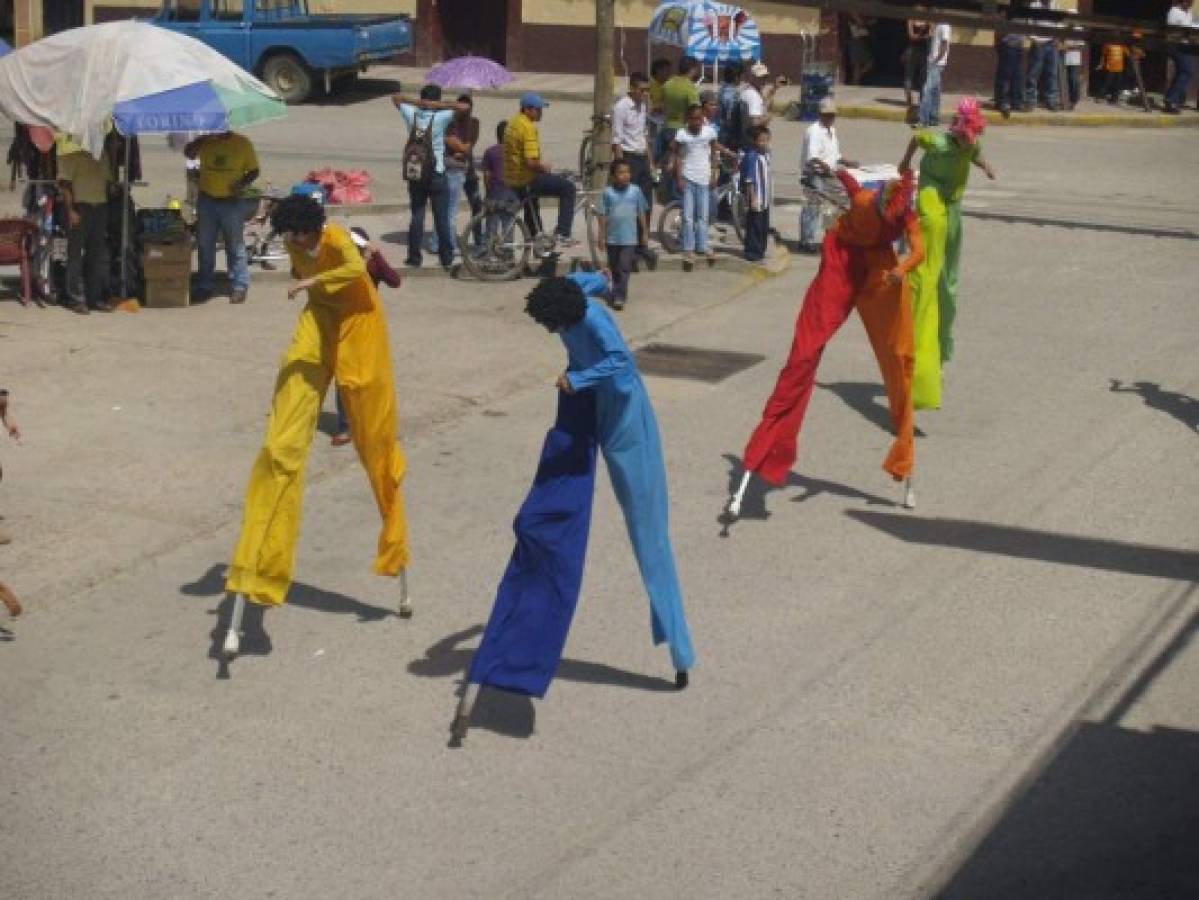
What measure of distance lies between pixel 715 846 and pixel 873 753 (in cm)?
107

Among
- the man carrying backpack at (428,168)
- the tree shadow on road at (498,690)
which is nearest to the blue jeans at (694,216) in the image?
the man carrying backpack at (428,168)

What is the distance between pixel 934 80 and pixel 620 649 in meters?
21.1

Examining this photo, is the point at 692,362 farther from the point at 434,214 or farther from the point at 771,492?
the point at 434,214

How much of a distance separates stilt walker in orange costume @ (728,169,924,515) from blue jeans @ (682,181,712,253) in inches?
261

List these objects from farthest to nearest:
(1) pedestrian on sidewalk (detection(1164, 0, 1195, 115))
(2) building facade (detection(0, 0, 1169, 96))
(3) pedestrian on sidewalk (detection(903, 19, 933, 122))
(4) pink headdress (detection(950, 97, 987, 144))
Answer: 1. (2) building facade (detection(0, 0, 1169, 96))
2. (1) pedestrian on sidewalk (detection(1164, 0, 1195, 115))
3. (3) pedestrian on sidewalk (detection(903, 19, 933, 122))
4. (4) pink headdress (detection(950, 97, 987, 144))

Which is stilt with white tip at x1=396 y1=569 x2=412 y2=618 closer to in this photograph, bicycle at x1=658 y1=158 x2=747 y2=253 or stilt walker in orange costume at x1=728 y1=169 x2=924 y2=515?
stilt walker in orange costume at x1=728 y1=169 x2=924 y2=515

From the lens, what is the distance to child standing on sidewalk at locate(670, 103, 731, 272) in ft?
59.3

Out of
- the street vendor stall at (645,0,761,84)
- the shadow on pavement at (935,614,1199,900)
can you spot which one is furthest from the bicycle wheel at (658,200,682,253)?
the shadow on pavement at (935,614,1199,900)

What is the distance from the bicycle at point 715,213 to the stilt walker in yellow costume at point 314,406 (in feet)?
31.7

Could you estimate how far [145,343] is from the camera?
15.0 metres

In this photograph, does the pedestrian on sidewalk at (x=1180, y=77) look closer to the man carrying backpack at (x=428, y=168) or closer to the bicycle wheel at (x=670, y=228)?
the bicycle wheel at (x=670, y=228)

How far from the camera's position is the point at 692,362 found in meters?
15.1

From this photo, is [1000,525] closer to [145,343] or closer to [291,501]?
[291,501]

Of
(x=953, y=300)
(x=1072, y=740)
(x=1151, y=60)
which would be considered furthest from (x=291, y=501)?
(x=1151, y=60)
